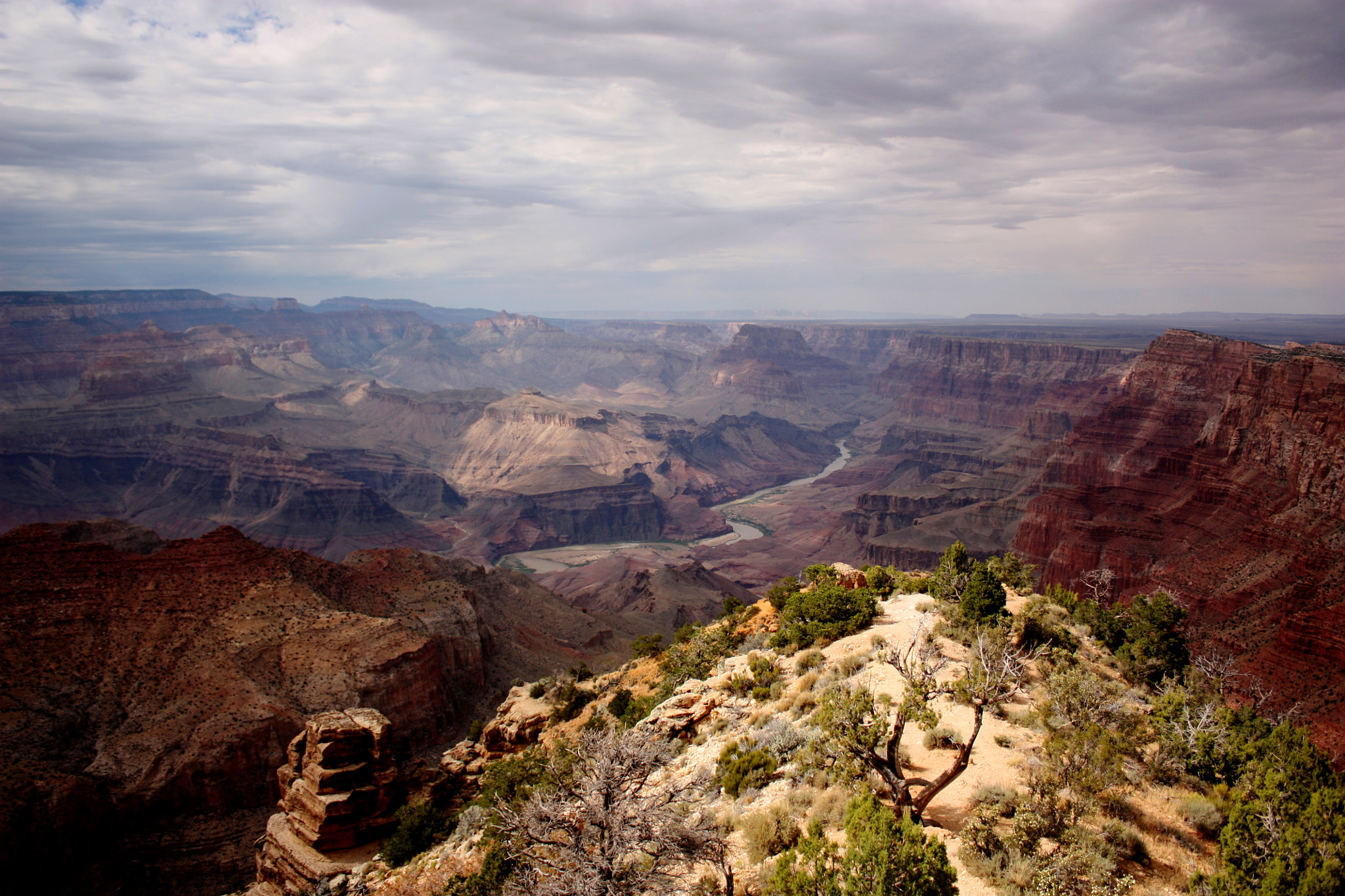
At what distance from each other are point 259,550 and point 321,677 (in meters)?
13.6

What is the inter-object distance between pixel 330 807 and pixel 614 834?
18676 millimetres

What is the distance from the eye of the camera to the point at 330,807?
87.2 ft

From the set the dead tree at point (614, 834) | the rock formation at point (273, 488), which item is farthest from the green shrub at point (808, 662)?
the rock formation at point (273, 488)

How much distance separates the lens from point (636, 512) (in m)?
174

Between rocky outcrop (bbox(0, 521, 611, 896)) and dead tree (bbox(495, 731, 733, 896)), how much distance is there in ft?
95.4

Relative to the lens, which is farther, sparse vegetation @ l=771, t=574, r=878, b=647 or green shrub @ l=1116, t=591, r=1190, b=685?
sparse vegetation @ l=771, t=574, r=878, b=647

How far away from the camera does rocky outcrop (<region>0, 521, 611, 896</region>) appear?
35.3m

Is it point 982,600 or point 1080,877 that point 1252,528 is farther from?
point 1080,877

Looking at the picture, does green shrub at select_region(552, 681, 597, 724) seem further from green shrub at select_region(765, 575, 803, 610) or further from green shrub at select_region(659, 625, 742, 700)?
Result: green shrub at select_region(765, 575, 803, 610)

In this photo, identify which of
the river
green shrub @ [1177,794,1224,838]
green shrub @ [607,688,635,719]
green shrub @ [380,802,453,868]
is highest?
green shrub @ [1177,794,1224,838]

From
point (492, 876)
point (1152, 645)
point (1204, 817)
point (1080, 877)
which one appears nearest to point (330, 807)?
point (492, 876)

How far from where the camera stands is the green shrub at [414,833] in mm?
24891

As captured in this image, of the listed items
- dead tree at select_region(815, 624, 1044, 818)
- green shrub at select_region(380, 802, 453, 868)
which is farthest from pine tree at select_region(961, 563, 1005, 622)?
green shrub at select_region(380, 802, 453, 868)

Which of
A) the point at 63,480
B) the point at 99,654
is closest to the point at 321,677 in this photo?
the point at 99,654
